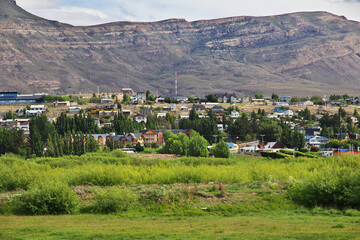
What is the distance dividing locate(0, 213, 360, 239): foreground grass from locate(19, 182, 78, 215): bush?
3.89 ft

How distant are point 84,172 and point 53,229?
12.3m

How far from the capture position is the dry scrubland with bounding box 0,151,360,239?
20078 millimetres

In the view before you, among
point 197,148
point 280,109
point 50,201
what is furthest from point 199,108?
point 50,201

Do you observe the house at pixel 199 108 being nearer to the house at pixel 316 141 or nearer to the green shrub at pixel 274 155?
the house at pixel 316 141

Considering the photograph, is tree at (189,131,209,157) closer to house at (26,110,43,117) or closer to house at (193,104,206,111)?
house at (26,110,43,117)

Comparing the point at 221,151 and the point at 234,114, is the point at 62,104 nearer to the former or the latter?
the point at 234,114

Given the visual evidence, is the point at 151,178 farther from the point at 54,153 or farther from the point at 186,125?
the point at 186,125

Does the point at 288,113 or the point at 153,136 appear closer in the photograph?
the point at 153,136

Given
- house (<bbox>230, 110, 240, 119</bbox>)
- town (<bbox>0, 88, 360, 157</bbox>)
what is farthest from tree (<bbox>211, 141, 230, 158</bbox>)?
house (<bbox>230, 110, 240, 119</bbox>)

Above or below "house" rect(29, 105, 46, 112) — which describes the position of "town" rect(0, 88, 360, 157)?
below

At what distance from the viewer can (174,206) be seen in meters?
26.1

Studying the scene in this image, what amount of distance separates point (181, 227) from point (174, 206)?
5043 mm

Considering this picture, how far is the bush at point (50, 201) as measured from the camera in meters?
25.2

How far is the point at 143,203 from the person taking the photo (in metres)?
26.8
